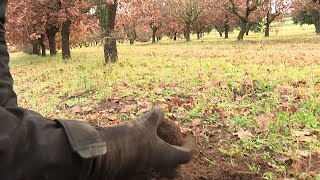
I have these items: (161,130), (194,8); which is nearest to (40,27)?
(161,130)

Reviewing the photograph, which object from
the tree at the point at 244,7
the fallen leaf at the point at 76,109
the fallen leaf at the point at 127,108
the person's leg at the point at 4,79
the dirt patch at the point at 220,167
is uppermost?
the tree at the point at 244,7

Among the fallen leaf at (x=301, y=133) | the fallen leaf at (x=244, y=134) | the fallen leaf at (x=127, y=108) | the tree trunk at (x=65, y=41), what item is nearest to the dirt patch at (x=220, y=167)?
the fallen leaf at (x=244, y=134)

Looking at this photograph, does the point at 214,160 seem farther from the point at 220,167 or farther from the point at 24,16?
the point at 24,16

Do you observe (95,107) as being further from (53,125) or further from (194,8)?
(194,8)

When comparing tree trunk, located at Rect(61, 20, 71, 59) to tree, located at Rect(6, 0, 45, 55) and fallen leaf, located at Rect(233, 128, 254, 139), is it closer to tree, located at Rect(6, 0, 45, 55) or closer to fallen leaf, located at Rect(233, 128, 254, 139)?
tree, located at Rect(6, 0, 45, 55)

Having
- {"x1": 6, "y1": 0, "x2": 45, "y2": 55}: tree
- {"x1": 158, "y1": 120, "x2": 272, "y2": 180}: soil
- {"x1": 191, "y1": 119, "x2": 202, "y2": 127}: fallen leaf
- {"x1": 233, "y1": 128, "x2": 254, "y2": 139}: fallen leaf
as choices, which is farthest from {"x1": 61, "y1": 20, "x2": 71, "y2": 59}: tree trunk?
{"x1": 158, "y1": 120, "x2": 272, "y2": 180}: soil

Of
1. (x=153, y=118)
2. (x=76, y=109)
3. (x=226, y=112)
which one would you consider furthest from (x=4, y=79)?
(x=76, y=109)

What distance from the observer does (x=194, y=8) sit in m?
37.7

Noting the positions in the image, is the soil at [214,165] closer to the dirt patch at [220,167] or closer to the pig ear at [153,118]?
the dirt patch at [220,167]

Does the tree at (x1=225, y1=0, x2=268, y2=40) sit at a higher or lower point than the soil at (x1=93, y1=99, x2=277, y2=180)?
higher

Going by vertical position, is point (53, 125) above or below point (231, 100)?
above

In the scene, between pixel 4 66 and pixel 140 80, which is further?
pixel 140 80

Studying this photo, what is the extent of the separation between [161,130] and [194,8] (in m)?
37.0

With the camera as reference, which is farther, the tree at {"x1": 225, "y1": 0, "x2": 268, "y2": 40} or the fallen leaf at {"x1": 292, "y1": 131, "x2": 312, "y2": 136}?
the tree at {"x1": 225, "y1": 0, "x2": 268, "y2": 40}
